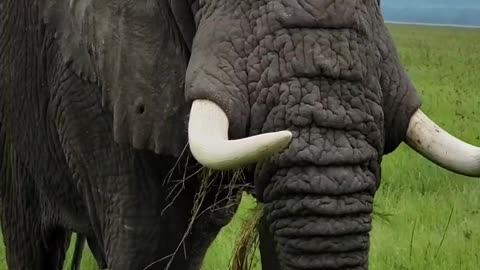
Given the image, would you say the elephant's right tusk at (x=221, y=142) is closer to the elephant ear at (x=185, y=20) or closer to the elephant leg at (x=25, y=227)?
the elephant ear at (x=185, y=20)

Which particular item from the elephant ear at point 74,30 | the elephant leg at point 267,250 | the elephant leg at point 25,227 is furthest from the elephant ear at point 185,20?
the elephant leg at point 25,227

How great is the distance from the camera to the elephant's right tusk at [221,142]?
7.72ft

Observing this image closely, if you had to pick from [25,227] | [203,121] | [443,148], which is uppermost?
[203,121]

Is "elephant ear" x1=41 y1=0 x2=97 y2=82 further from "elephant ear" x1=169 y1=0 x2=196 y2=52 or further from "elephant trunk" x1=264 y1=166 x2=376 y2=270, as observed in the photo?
"elephant trunk" x1=264 y1=166 x2=376 y2=270

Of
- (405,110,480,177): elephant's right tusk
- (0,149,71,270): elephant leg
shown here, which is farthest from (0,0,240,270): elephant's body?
(405,110,480,177): elephant's right tusk

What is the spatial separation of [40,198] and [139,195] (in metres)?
0.78

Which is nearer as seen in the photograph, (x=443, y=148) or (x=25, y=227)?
(x=443, y=148)

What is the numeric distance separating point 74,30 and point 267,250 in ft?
2.58

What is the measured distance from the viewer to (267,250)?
10.5 feet

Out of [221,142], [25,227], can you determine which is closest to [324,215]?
[221,142]

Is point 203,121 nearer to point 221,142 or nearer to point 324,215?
point 221,142

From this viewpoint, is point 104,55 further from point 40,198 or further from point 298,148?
point 40,198

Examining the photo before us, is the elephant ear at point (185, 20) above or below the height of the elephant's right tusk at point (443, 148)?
above

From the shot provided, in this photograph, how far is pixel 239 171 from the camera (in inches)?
109
